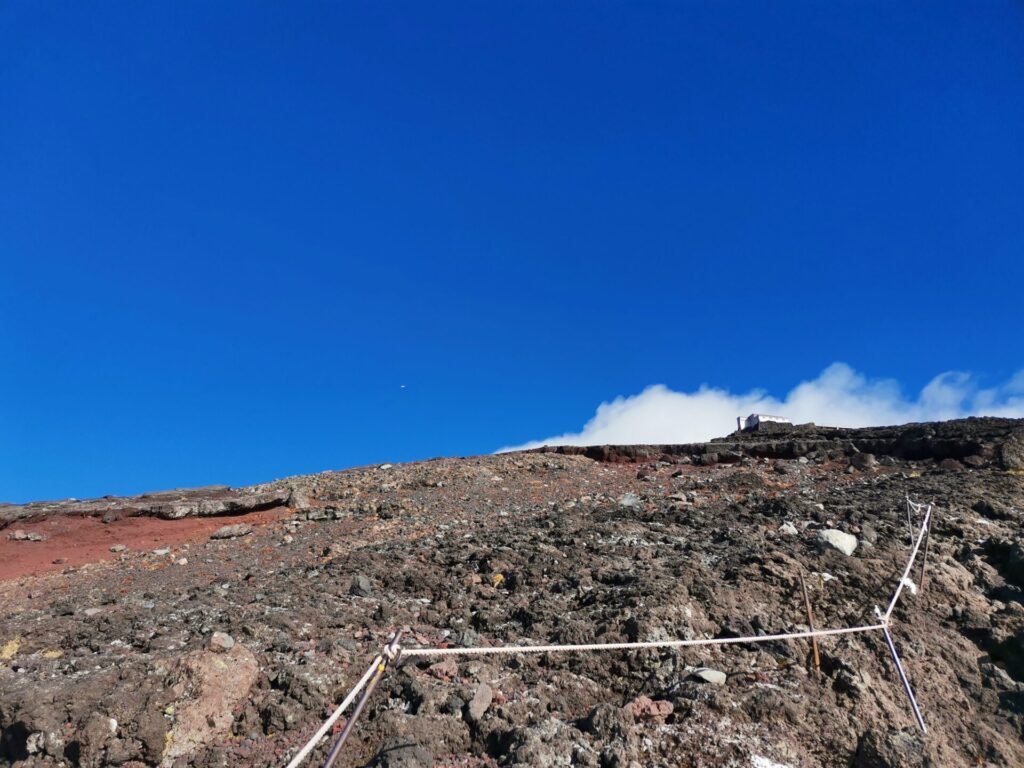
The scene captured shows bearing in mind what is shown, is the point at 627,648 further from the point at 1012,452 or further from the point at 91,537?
the point at 91,537

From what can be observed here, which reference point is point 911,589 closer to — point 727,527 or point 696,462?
point 727,527

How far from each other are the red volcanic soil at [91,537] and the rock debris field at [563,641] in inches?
63.4

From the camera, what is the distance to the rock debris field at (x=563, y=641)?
352 centimetres

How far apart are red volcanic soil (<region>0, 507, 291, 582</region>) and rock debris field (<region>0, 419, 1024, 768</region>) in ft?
5.28

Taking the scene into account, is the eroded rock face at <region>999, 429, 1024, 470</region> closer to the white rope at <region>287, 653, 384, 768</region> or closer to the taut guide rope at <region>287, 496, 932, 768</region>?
the taut guide rope at <region>287, 496, 932, 768</region>

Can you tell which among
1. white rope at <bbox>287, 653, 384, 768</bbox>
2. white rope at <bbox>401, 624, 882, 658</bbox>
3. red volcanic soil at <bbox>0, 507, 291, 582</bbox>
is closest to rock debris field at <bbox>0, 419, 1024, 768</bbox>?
white rope at <bbox>401, 624, 882, 658</bbox>

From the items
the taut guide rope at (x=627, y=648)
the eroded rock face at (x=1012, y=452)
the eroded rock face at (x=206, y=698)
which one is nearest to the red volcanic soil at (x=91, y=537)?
the eroded rock face at (x=206, y=698)

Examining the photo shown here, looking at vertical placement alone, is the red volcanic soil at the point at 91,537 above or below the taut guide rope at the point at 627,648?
above

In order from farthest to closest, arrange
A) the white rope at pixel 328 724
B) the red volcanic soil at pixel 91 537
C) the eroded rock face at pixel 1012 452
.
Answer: the eroded rock face at pixel 1012 452
the red volcanic soil at pixel 91 537
the white rope at pixel 328 724

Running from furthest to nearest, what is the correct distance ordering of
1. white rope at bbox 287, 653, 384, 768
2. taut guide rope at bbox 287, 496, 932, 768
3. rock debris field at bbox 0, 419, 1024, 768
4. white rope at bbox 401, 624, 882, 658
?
rock debris field at bbox 0, 419, 1024, 768
white rope at bbox 401, 624, 882, 658
taut guide rope at bbox 287, 496, 932, 768
white rope at bbox 287, 653, 384, 768

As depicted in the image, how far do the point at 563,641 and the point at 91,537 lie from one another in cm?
1318

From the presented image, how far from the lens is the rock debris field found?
352 cm

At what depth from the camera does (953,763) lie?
145 inches

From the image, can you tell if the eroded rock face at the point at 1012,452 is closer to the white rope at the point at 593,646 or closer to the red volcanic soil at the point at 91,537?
the white rope at the point at 593,646
